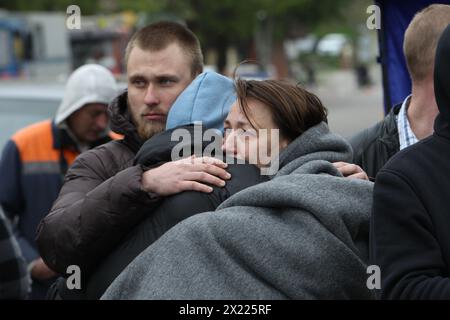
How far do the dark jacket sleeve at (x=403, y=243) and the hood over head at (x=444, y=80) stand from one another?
0.19 meters

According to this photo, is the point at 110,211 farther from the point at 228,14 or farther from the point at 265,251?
the point at 228,14

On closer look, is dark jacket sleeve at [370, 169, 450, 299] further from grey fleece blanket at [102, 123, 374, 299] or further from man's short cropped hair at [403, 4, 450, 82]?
man's short cropped hair at [403, 4, 450, 82]

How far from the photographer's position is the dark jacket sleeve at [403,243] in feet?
7.31

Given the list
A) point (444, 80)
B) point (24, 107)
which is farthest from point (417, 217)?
point (24, 107)

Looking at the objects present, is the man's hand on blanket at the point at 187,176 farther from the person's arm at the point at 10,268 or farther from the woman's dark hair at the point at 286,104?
the person's arm at the point at 10,268

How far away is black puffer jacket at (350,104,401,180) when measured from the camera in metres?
3.52

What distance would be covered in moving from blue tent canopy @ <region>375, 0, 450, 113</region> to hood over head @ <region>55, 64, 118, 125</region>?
1496 millimetres

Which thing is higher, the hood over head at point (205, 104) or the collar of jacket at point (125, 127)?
the hood over head at point (205, 104)

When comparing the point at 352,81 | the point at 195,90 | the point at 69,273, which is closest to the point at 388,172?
the point at 195,90

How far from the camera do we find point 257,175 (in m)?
2.66

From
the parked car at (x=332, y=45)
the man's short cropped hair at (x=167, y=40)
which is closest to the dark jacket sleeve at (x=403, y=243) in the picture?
the man's short cropped hair at (x=167, y=40)

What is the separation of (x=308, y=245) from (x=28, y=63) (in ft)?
91.5

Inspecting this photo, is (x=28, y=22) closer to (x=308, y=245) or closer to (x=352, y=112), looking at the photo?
(x=352, y=112)

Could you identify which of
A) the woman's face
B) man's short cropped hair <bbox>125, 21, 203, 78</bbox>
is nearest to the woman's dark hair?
the woman's face
